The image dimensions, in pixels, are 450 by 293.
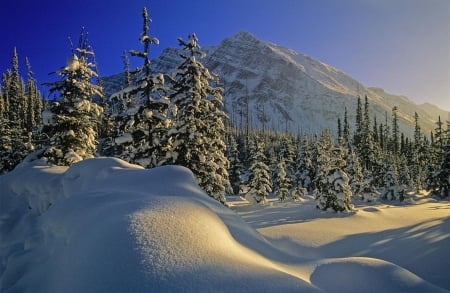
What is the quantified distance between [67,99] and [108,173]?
11.5 m

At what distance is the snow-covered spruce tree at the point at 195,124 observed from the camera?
17.6 meters

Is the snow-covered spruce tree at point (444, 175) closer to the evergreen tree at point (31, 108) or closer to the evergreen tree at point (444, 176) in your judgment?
the evergreen tree at point (444, 176)

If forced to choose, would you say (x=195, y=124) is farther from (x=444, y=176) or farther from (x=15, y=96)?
(x=15, y=96)

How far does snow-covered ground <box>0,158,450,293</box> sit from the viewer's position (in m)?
3.49

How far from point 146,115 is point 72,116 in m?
4.46

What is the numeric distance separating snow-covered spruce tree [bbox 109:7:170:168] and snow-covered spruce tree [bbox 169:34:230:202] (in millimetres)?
738

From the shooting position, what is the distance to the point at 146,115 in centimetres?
1652

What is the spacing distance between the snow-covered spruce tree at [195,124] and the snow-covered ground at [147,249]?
7.76 meters

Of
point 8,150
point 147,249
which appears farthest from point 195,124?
point 8,150

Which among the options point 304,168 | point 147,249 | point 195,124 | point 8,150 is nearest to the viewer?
point 147,249

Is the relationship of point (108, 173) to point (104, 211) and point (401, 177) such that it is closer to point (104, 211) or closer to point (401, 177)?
point (104, 211)

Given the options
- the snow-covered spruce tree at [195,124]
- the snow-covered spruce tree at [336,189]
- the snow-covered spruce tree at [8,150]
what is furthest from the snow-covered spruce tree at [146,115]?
the snow-covered spruce tree at [8,150]

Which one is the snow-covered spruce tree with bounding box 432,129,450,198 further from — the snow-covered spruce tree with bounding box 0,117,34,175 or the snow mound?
the snow-covered spruce tree with bounding box 0,117,34,175

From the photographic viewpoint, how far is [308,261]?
6012 mm
